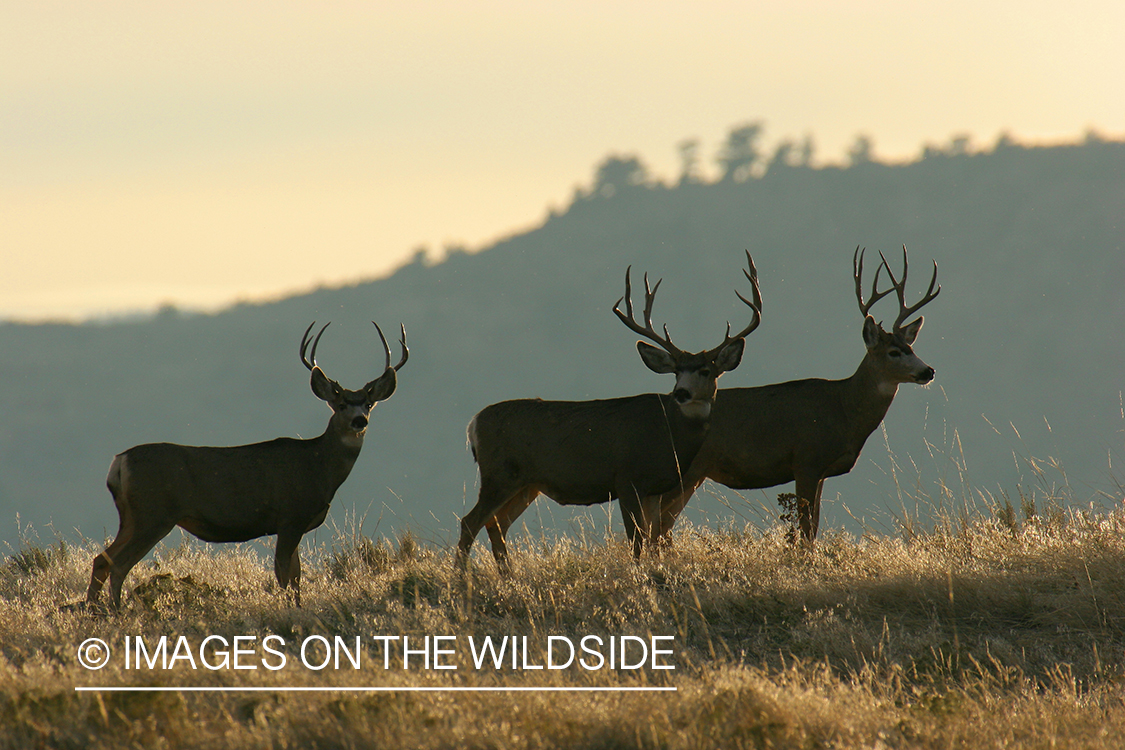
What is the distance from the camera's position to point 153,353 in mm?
145500

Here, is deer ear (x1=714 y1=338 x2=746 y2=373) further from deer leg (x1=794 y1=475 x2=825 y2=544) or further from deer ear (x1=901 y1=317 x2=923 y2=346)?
deer ear (x1=901 y1=317 x2=923 y2=346)

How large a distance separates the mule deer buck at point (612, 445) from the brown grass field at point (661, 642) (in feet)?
1.46

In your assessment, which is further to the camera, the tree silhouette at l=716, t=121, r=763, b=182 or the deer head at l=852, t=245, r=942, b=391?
the tree silhouette at l=716, t=121, r=763, b=182

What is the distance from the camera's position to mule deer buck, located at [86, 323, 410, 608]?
8516 millimetres

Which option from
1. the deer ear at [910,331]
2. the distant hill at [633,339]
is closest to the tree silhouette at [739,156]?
the distant hill at [633,339]

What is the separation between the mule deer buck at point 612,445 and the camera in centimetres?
921

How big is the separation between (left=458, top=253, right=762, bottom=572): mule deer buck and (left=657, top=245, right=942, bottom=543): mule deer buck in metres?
0.61

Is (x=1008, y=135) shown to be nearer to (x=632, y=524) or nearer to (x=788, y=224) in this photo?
(x=788, y=224)

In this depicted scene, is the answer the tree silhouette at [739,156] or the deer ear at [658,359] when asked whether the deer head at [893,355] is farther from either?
the tree silhouette at [739,156]

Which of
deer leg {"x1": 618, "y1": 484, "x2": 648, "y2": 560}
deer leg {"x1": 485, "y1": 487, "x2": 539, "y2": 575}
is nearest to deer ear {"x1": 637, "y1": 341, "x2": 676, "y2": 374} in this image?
deer leg {"x1": 618, "y1": 484, "x2": 648, "y2": 560}

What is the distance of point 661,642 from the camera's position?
7.34 m

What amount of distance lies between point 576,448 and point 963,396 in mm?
121969

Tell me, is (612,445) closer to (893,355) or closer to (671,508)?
(671,508)

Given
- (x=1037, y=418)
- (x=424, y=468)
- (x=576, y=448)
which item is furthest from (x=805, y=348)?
(x=576, y=448)
